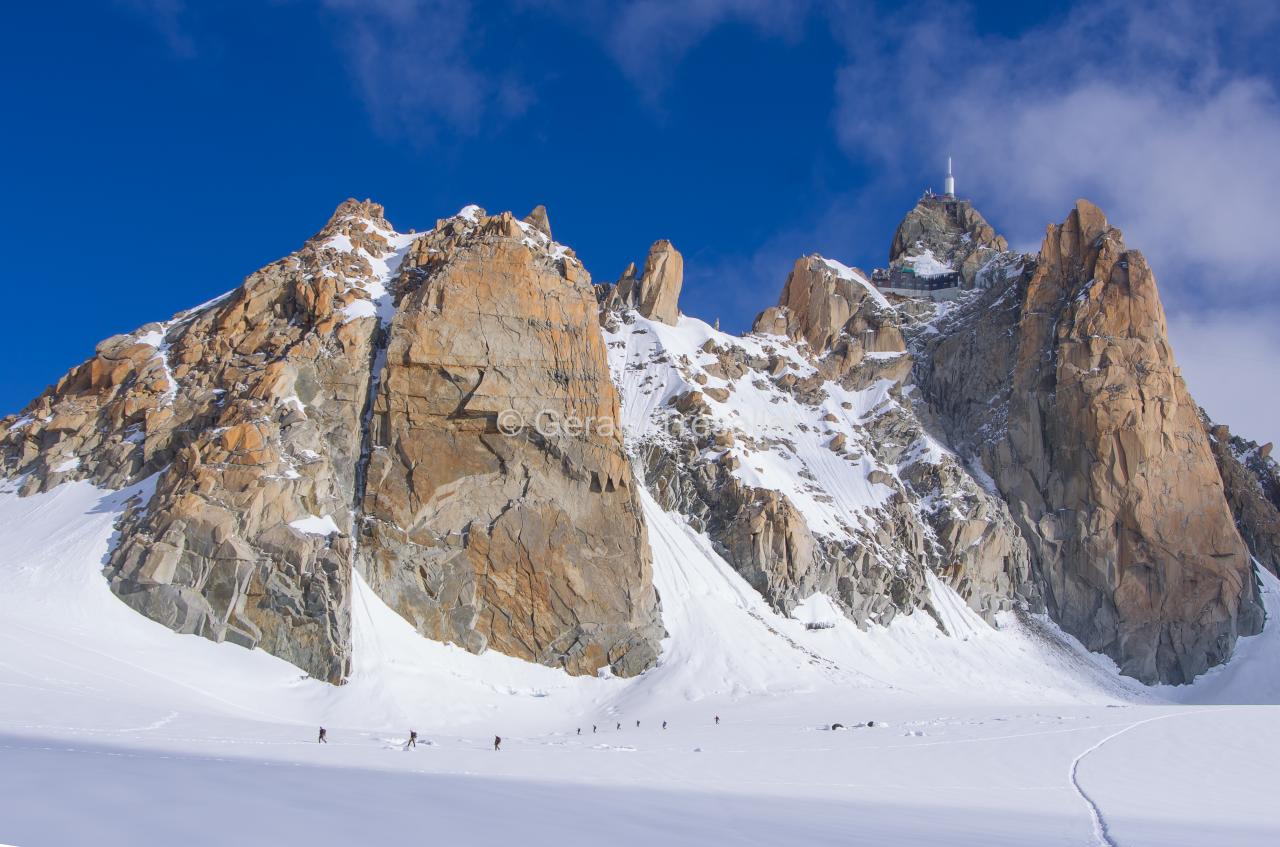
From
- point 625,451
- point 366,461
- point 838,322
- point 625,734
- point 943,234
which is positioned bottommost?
point 625,734

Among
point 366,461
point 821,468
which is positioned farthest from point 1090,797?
point 821,468

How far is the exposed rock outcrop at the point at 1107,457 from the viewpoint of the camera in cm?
7669

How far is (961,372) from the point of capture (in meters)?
93.6

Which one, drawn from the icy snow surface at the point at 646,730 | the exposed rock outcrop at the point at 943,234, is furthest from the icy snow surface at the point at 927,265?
the icy snow surface at the point at 646,730

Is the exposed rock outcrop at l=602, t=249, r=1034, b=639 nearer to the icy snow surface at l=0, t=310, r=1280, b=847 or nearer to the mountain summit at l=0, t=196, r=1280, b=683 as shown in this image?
the mountain summit at l=0, t=196, r=1280, b=683

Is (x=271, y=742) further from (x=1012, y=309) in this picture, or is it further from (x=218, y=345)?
(x=1012, y=309)

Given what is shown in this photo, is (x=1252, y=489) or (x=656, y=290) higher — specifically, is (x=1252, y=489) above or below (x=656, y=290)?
below

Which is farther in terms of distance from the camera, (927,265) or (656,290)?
(927,265)

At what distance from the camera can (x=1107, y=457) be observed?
8075 cm

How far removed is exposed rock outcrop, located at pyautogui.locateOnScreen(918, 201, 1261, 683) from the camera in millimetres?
76688

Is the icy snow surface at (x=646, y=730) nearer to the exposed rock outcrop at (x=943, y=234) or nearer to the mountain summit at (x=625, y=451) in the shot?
the mountain summit at (x=625, y=451)

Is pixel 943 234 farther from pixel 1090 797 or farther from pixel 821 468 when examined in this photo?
pixel 1090 797

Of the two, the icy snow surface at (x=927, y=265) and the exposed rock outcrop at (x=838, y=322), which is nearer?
the exposed rock outcrop at (x=838, y=322)

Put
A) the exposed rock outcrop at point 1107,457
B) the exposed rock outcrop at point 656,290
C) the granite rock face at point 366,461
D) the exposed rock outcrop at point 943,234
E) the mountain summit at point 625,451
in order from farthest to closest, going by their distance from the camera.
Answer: the exposed rock outcrop at point 943,234 < the exposed rock outcrop at point 656,290 < the exposed rock outcrop at point 1107,457 < the mountain summit at point 625,451 < the granite rock face at point 366,461
